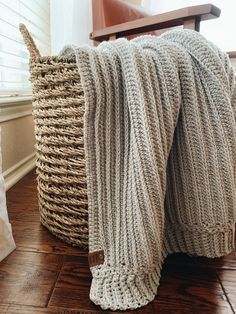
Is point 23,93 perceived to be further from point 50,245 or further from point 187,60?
point 187,60

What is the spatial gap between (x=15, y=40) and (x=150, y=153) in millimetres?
978

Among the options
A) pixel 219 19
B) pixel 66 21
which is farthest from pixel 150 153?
pixel 219 19

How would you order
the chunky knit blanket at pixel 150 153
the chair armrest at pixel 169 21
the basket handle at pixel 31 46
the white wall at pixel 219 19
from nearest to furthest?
the chunky knit blanket at pixel 150 153, the basket handle at pixel 31 46, the chair armrest at pixel 169 21, the white wall at pixel 219 19

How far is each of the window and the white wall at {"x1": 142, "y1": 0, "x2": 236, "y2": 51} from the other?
2.00ft

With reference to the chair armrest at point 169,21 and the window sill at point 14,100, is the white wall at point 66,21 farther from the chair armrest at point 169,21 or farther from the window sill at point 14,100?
the window sill at point 14,100

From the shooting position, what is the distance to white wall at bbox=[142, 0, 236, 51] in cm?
158

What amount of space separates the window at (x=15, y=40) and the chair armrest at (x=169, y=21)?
0.33m

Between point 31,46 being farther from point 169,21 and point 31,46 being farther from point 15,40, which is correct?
point 15,40

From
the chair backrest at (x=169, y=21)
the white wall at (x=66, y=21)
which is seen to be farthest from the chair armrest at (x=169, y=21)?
the white wall at (x=66, y=21)

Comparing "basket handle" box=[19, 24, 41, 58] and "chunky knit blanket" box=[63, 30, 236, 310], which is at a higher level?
"basket handle" box=[19, 24, 41, 58]

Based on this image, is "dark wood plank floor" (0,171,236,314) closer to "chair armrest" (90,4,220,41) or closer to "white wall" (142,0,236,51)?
"chair armrest" (90,4,220,41)

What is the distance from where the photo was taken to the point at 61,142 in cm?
61

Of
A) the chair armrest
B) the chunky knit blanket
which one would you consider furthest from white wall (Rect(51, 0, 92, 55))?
the chunky knit blanket

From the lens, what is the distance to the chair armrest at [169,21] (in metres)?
0.77
